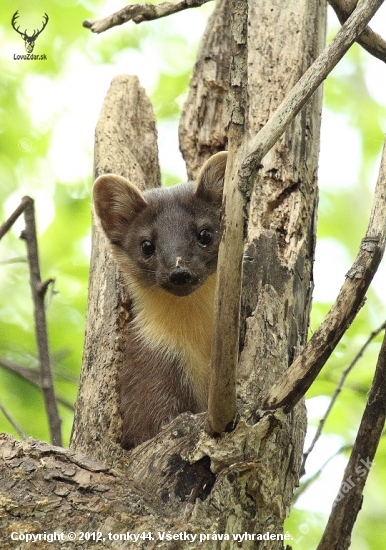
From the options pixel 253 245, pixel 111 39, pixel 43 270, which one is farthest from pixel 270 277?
pixel 111 39

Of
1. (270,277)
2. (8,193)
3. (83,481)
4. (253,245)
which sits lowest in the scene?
(83,481)

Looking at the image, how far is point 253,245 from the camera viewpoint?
18.5 feet

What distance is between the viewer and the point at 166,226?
6113mm

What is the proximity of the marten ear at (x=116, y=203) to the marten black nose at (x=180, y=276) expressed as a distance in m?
1.15

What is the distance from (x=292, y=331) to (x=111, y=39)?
6.97 m

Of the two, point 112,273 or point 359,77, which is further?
point 359,77

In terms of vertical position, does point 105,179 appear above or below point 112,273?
above

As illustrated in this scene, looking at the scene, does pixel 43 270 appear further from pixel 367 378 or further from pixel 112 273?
pixel 367 378

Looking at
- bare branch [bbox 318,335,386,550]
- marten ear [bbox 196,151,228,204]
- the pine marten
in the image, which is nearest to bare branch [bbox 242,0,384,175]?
bare branch [bbox 318,335,386,550]

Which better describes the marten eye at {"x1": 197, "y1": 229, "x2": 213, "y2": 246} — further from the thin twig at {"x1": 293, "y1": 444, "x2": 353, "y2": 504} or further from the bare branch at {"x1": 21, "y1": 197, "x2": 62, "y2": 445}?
the thin twig at {"x1": 293, "y1": 444, "x2": 353, "y2": 504}

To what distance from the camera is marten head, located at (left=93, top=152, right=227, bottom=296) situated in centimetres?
579

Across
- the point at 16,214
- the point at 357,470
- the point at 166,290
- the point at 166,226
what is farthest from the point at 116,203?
the point at 357,470

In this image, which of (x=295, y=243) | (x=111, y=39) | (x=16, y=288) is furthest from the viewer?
(x=111, y=39)

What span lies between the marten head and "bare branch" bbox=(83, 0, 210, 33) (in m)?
1.70
